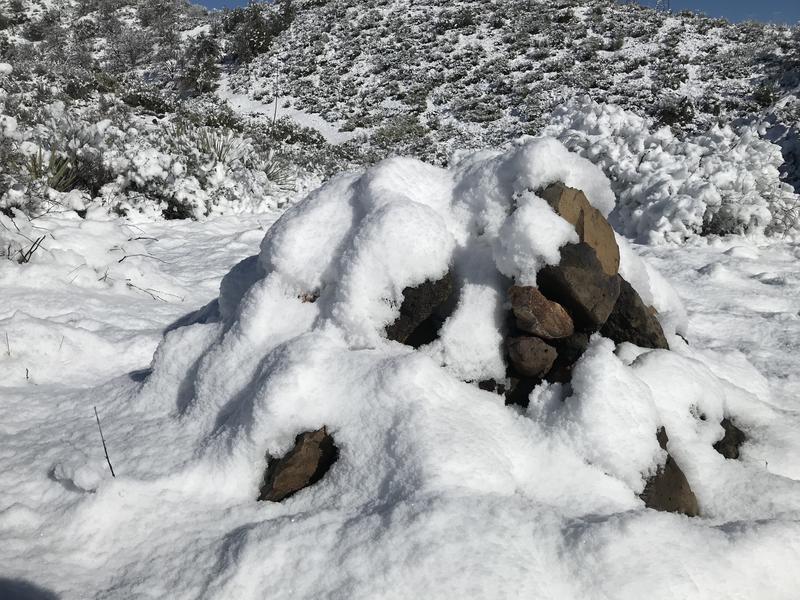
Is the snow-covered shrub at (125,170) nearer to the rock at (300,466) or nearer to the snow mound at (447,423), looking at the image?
the snow mound at (447,423)

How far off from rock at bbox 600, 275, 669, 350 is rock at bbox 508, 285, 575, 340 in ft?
1.05

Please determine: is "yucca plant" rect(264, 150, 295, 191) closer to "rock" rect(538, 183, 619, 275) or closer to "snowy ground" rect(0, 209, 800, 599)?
"snowy ground" rect(0, 209, 800, 599)

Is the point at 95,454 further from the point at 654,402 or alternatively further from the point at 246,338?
the point at 654,402

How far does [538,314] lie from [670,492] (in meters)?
0.71

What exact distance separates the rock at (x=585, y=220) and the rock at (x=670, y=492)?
782mm

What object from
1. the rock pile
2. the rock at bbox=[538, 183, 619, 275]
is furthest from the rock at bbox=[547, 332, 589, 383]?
the rock at bbox=[538, 183, 619, 275]

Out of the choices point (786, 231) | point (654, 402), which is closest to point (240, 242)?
point (654, 402)

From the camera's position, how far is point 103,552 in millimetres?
1459

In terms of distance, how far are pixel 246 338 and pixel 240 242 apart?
132 inches

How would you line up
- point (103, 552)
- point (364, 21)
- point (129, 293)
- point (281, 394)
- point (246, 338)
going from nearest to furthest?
point (103, 552) → point (281, 394) → point (246, 338) → point (129, 293) → point (364, 21)

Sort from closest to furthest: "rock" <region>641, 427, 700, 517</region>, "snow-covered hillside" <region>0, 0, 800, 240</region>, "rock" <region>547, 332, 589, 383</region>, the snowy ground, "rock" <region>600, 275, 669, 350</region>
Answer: the snowy ground, "rock" <region>641, 427, 700, 517</region>, "rock" <region>547, 332, 589, 383</region>, "rock" <region>600, 275, 669, 350</region>, "snow-covered hillside" <region>0, 0, 800, 240</region>

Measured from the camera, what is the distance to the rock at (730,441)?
75.5 inches

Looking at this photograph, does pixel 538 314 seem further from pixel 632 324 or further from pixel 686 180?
pixel 686 180

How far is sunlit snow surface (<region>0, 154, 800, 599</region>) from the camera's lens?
126 centimetres
